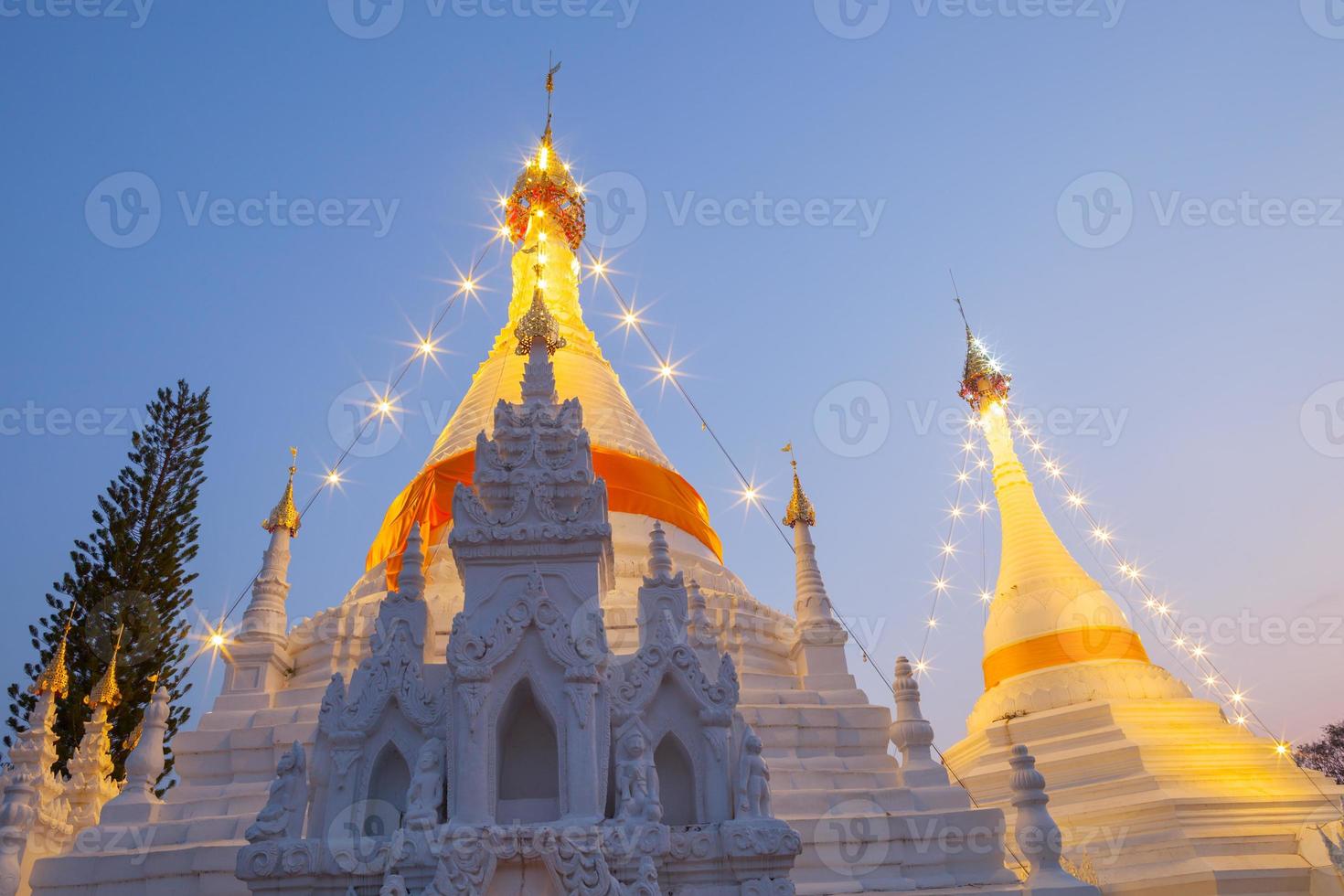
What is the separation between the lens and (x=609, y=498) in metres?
17.7

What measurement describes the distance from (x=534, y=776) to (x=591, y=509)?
2.72m

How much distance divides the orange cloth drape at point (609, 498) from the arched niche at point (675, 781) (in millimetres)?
8239

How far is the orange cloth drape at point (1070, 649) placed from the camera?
1978 cm

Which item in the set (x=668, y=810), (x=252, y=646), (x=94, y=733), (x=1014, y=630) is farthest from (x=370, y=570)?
(x=1014, y=630)

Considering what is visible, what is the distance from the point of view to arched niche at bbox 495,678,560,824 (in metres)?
8.64

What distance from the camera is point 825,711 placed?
502 inches

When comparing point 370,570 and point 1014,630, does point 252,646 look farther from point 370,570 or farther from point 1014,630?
point 1014,630

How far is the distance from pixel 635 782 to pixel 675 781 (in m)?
0.92

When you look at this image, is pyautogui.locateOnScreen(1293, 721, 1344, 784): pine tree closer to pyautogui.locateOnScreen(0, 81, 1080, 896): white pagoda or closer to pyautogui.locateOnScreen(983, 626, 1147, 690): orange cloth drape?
pyautogui.locateOnScreen(983, 626, 1147, 690): orange cloth drape

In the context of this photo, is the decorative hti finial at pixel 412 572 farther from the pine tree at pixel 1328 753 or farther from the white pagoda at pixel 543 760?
the pine tree at pixel 1328 753

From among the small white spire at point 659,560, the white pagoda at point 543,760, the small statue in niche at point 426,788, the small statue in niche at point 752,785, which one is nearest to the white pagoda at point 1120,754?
the white pagoda at point 543,760

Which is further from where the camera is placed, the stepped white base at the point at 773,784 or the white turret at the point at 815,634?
the white turret at the point at 815,634

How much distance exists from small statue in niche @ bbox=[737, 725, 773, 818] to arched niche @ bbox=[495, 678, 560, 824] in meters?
1.75

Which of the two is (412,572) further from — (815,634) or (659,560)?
(815,634)
